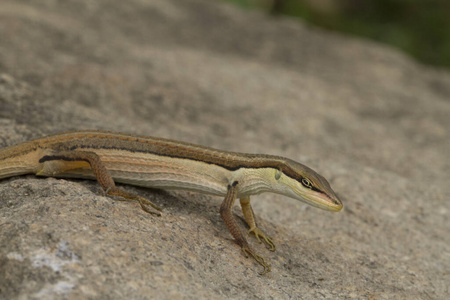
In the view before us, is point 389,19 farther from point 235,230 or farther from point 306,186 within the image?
point 235,230

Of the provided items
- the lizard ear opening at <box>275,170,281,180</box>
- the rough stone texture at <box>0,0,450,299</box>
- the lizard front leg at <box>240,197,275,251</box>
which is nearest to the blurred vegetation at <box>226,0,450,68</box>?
the rough stone texture at <box>0,0,450,299</box>

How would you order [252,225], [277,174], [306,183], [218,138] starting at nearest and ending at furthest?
[306,183] < [277,174] < [252,225] < [218,138]

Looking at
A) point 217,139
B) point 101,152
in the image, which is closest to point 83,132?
point 101,152

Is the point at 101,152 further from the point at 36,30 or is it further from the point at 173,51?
the point at 173,51

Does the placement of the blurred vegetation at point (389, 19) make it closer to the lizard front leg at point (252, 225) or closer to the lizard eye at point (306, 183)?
the lizard front leg at point (252, 225)

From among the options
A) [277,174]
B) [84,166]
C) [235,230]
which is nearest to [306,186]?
[277,174]

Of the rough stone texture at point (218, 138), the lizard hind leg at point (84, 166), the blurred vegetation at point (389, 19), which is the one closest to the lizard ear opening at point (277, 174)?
the rough stone texture at point (218, 138)
